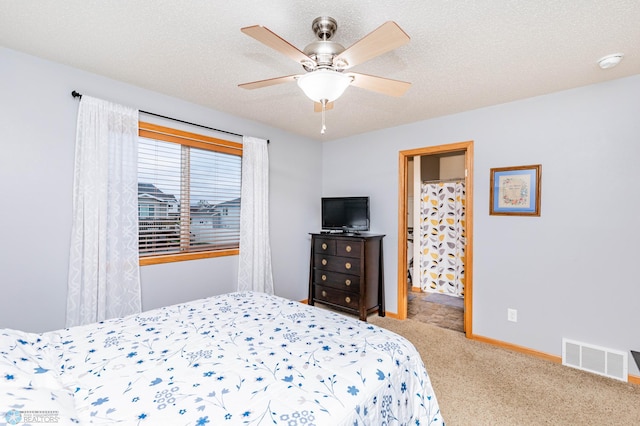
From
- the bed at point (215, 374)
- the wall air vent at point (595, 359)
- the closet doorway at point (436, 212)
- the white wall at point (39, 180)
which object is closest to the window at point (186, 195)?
the white wall at point (39, 180)

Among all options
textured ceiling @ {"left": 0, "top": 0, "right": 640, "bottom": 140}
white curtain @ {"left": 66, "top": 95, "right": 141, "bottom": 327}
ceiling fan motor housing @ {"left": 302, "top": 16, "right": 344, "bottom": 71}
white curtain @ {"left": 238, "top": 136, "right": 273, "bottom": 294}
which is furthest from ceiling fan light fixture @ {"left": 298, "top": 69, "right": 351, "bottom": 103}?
white curtain @ {"left": 238, "top": 136, "right": 273, "bottom": 294}

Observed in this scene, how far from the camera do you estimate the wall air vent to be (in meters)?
2.40

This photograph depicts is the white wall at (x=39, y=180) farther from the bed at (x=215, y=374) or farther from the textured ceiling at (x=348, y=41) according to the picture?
the bed at (x=215, y=374)

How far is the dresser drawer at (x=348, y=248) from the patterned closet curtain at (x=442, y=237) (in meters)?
1.99

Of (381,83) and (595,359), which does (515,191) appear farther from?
(381,83)

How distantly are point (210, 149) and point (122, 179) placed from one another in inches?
37.2

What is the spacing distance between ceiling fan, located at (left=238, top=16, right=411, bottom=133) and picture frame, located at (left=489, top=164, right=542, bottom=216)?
1841 mm

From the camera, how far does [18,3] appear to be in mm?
1610

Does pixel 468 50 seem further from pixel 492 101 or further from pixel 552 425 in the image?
pixel 552 425

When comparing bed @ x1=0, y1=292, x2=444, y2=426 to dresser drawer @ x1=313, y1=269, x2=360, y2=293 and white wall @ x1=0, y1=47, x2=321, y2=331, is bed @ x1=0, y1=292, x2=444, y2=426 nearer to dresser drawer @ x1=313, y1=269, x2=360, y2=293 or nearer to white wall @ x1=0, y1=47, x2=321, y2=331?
white wall @ x1=0, y1=47, x2=321, y2=331

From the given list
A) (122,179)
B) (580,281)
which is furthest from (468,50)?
(122,179)

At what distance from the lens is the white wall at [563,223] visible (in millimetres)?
2418

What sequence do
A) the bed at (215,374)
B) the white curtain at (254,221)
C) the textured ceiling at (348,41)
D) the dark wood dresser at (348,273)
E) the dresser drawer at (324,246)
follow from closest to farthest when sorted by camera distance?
the bed at (215,374) < the textured ceiling at (348,41) < the white curtain at (254,221) < the dark wood dresser at (348,273) < the dresser drawer at (324,246)

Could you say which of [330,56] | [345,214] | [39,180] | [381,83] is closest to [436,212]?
[345,214]
